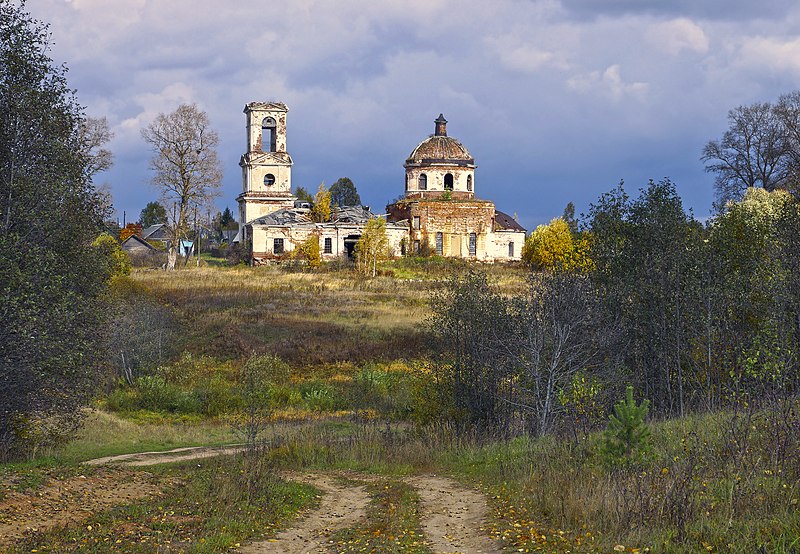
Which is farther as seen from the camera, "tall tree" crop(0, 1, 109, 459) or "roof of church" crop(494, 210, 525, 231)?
"roof of church" crop(494, 210, 525, 231)

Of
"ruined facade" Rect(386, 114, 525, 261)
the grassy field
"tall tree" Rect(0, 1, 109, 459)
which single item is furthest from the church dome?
"tall tree" Rect(0, 1, 109, 459)

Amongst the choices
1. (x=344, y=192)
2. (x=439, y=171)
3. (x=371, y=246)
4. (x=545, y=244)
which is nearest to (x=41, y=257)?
(x=371, y=246)

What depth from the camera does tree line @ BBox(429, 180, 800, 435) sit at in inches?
750

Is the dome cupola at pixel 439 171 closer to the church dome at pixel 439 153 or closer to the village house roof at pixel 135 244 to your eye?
the church dome at pixel 439 153

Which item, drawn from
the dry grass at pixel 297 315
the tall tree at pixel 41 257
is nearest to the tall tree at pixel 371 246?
the dry grass at pixel 297 315

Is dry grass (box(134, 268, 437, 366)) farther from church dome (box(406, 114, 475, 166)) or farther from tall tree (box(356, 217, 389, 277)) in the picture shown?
church dome (box(406, 114, 475, 166))

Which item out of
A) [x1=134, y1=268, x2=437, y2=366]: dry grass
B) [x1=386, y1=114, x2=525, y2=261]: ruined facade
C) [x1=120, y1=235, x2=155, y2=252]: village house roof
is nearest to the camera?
[x1=134, y1=268, x2=437, y2=366]: dry grass

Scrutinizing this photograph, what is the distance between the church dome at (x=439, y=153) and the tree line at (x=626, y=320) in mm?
47204

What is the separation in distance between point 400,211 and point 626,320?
51.4 m

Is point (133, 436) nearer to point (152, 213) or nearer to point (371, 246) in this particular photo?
point (371, 246)

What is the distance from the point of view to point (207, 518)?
1230 cm

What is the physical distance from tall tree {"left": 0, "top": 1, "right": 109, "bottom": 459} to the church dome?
5563 centimetres

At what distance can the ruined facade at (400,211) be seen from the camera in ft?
229

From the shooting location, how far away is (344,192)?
121 m
